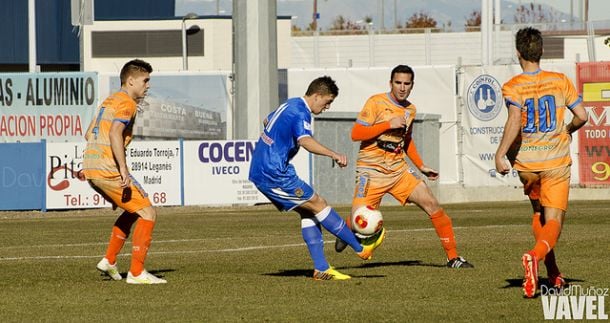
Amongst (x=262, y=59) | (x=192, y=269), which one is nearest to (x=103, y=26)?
(x=262, y=59)

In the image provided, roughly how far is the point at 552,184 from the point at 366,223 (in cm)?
270

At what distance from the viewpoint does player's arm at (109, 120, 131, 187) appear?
1222 centimetres

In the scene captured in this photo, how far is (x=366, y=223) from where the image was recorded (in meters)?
13.2

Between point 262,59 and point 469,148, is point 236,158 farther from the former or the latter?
point 469,148

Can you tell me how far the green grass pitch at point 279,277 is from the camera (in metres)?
9.97

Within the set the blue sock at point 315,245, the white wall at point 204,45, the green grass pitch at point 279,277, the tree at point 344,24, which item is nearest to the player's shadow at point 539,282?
the green grass pitch at point 279,277

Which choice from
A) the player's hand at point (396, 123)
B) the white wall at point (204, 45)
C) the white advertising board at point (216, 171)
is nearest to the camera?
the player's hand at point (396, 123)

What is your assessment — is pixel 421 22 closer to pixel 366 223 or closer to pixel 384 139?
pixel 384 139

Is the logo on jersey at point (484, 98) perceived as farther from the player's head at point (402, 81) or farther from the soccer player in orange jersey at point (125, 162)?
the soccer player in orange jersey at point (125, 162)

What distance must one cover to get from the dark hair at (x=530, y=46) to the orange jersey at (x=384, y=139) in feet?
9.37

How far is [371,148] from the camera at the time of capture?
13750 millimetres

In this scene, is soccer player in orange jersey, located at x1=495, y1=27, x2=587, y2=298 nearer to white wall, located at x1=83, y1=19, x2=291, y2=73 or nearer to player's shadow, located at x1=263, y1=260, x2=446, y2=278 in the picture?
player's shadow, located at x1=263, y1=260, x2=446, y2=278

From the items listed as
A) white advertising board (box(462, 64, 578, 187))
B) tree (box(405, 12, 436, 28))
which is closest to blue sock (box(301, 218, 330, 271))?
white advertising board (box(462, 64, 578, 187))

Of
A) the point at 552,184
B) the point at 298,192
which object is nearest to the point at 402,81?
the point at 298,192
